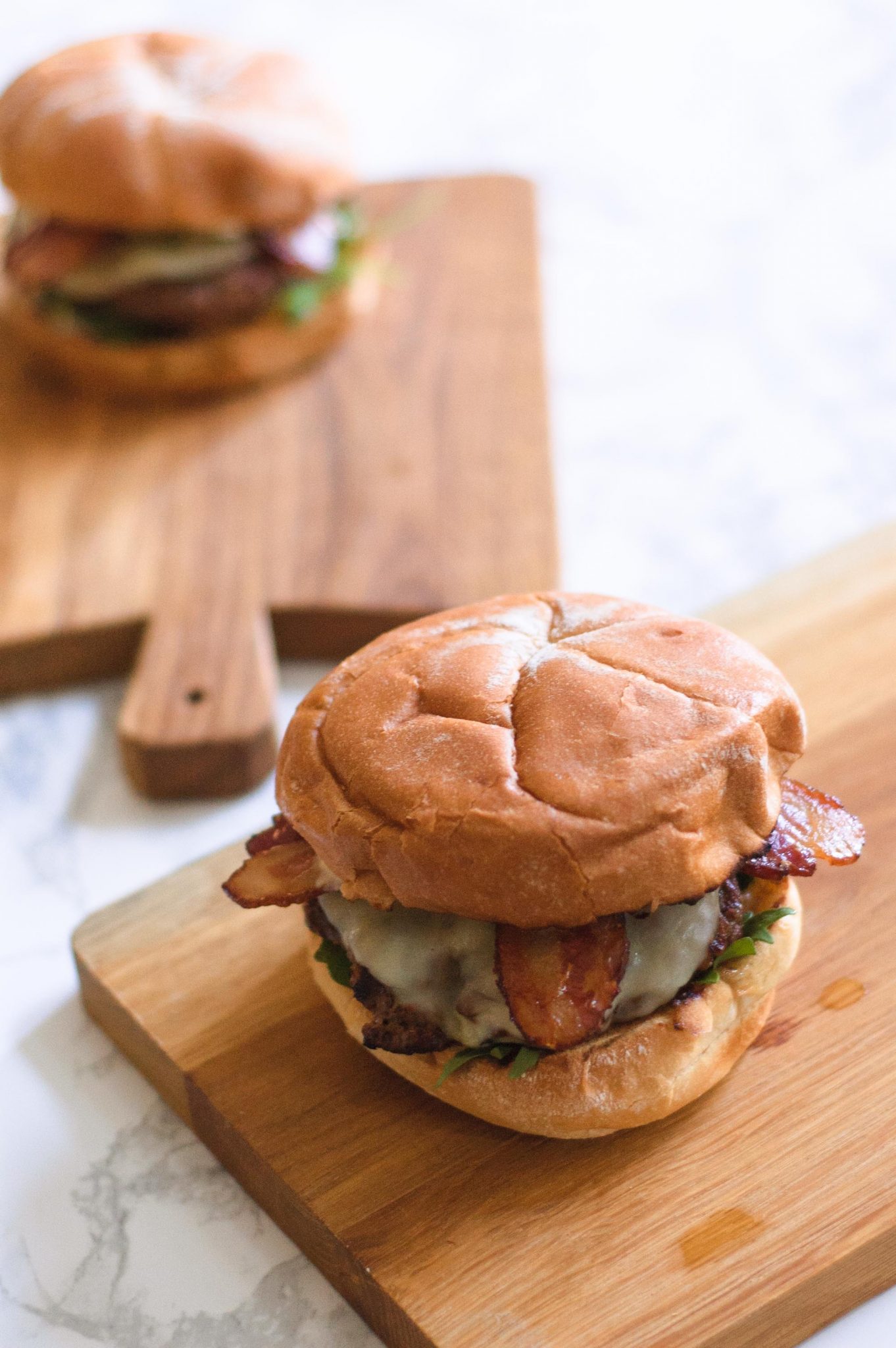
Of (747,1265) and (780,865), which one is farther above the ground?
(780,865)

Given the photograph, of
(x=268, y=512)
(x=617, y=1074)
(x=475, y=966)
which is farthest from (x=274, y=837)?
(x=268, y=512)

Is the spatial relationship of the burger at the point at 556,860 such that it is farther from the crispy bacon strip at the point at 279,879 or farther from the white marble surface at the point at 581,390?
the white marble surface at the point at 581,390

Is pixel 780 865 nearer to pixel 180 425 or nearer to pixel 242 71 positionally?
pixel 180 425

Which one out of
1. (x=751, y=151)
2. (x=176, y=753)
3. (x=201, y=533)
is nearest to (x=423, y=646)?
(x=176, y=753)

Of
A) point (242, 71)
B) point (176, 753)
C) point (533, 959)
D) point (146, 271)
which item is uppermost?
point (242, 71)

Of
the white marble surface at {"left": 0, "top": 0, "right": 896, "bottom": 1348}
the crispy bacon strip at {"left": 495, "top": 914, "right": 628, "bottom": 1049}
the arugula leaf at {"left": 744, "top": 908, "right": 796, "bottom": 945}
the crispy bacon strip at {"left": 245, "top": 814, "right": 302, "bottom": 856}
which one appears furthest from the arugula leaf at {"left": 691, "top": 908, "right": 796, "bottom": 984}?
the crispy bacon strip at {"left": 245, "top": 814, "right": 302, "bottom": 856}

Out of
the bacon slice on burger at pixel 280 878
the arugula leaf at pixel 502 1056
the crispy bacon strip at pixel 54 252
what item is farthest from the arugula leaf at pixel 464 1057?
the crispy bacon strip at pixel 54 252

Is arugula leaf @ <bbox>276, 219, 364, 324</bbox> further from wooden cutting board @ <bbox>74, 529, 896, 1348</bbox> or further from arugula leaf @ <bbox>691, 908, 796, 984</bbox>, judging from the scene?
arugula leaf @ <bbox>691, 908, 796, 984</bbox>
